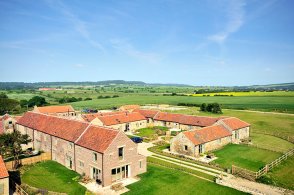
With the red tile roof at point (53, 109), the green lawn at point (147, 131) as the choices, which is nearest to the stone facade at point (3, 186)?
Answer: the green lawn at point (147, 131)

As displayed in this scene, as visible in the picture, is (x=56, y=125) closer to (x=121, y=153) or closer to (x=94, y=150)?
(x=94, y=150)

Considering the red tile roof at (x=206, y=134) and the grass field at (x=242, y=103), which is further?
the grass field at (x=242, y=103)

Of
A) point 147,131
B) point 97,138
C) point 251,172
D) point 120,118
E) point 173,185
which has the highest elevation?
point 97,138

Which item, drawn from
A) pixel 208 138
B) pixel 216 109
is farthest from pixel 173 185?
pixel 216 109

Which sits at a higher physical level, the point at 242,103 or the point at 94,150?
the point at 242,103

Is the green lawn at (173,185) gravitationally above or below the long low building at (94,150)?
below

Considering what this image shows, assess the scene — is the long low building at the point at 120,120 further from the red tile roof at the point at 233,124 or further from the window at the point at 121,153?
the window at the point at 121,153

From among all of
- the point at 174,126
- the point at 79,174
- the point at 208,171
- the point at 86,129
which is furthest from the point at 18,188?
the point at 174,126
